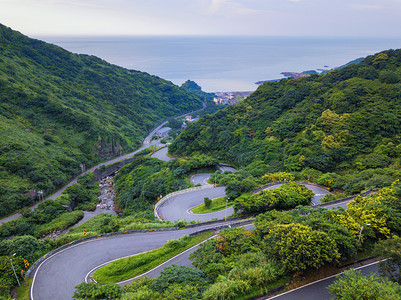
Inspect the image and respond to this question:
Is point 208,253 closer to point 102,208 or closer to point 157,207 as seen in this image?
point 157,207

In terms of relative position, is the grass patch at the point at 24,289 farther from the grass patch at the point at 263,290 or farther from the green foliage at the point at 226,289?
the grass patch at the point at 263,290

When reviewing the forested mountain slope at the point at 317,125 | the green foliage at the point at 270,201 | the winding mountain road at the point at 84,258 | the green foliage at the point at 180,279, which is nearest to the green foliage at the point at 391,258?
the green foliage at the point at 180,279

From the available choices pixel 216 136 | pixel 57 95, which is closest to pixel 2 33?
pixel 57 95

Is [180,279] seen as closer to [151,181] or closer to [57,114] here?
[151,181]

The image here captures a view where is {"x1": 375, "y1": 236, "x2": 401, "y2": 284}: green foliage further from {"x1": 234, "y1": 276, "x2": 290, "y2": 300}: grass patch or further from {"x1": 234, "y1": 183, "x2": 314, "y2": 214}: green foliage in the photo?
{"x1": 234, "y1": 183, "x2": 314, "y2": 214}: green foliage

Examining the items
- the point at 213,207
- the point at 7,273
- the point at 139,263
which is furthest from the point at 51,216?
the point at 139,263
